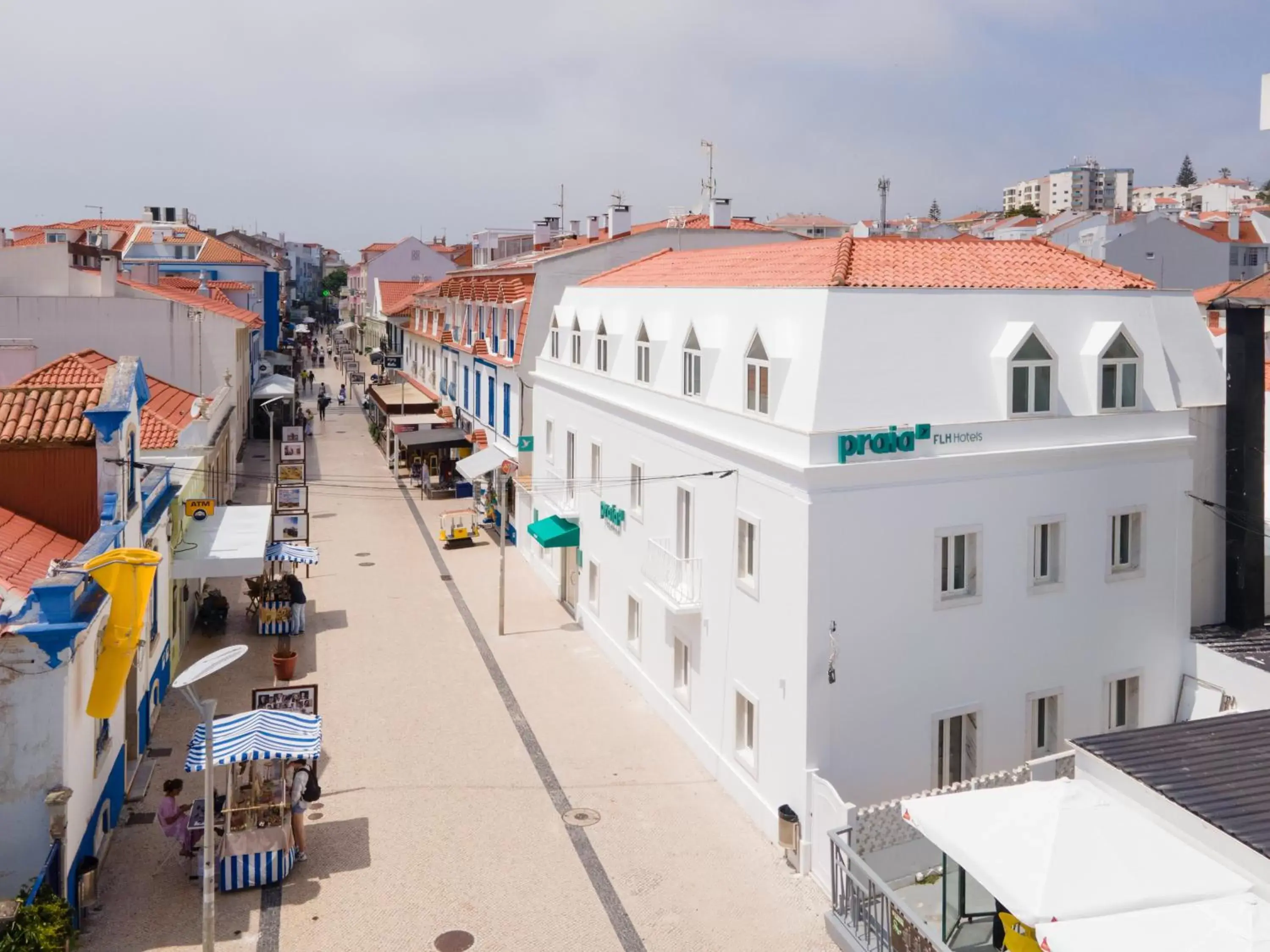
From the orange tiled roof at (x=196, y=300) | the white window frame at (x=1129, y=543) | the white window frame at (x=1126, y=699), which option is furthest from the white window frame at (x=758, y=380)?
the orange tiled roof at (x=196, y=300)

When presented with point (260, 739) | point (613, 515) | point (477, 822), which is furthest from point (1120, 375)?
point (260, 739)

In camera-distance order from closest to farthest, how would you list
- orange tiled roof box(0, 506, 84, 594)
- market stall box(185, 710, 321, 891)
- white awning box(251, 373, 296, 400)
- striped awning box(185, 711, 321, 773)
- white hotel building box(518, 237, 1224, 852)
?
orange tiled roof box(0, 506, 84, 594)
market stall box(185, 710, 321, 891)
striped awning box(185, 711, 321, 773)
white hotel building box(518, 237, 1224, 852)
white awning box(251, 373, 296, 400)

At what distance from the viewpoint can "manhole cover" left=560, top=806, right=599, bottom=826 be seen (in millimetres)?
15828

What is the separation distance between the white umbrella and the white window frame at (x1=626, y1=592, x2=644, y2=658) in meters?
11.6

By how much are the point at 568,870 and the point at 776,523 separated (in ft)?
18.1

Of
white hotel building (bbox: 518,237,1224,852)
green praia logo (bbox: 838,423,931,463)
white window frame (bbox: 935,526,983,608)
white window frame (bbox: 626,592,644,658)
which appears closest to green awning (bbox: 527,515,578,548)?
white window frame (bbox: 626,592,644,658)

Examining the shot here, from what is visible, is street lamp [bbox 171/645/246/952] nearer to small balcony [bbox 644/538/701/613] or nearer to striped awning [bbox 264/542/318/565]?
small balcony [bbox 644/538/701/613]

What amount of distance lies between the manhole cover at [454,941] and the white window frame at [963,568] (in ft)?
25.0

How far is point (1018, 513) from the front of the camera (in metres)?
15.7

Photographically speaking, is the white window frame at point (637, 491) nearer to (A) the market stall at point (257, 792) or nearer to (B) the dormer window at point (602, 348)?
(B) the dormer window at point (602, 348)

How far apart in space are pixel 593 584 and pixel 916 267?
10988 mm

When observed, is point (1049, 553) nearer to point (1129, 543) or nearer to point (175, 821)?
point (1129, 543)

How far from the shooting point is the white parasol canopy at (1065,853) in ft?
33.9

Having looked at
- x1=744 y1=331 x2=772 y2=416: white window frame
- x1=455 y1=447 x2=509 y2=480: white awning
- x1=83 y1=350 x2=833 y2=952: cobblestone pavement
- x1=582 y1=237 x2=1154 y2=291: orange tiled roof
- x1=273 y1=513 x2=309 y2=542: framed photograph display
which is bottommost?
x1=83 y1=350 x2=833 y2=952: cobblestone pavement
